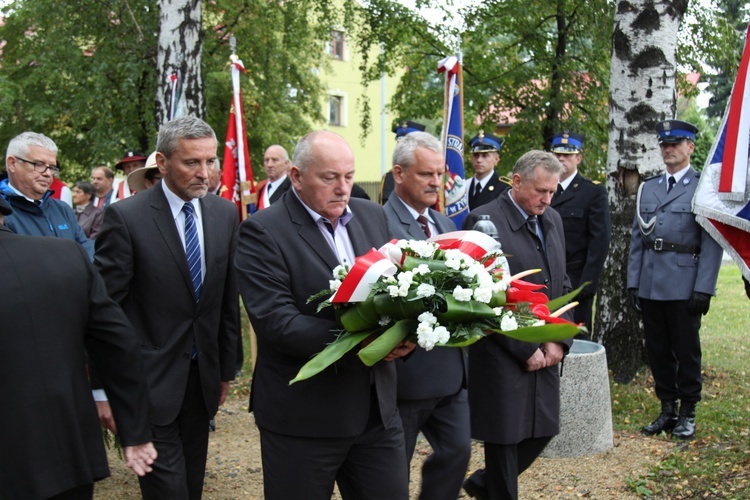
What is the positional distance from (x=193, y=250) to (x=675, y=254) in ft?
13.4

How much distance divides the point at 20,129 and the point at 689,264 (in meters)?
16.4

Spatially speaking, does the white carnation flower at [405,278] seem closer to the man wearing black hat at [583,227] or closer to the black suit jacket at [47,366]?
the black suit jacket at [47,366]

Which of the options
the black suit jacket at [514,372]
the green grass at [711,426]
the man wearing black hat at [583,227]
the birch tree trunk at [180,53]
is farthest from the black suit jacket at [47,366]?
the birch tree trunk at [180,53]

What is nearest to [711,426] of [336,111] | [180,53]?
[180,53]

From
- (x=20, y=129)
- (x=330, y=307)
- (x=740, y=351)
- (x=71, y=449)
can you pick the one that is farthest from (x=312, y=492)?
(x=20, y=129)

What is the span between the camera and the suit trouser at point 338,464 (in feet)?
11.3

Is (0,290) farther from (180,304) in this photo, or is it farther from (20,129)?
(20,129)

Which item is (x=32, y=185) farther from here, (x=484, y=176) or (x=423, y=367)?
(x=484, y=176)

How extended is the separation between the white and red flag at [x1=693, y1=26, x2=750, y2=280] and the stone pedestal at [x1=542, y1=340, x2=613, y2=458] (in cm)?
134

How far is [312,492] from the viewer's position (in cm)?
346

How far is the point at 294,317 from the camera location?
10.8 feet

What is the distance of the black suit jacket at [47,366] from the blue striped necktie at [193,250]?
3.69 ft

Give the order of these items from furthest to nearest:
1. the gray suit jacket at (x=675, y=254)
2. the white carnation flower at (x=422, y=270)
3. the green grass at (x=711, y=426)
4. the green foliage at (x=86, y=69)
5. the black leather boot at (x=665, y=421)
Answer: the green foliage at (x=86, y=69)
the black leather boot at (x=665, y=421)
the gray suit jacket at (x=675, y=254)
the green grass at (x=711, y=426)
the white carnation flower at (x=422, y=270)

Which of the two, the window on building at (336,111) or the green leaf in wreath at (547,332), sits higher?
the window on building at (336,111)
